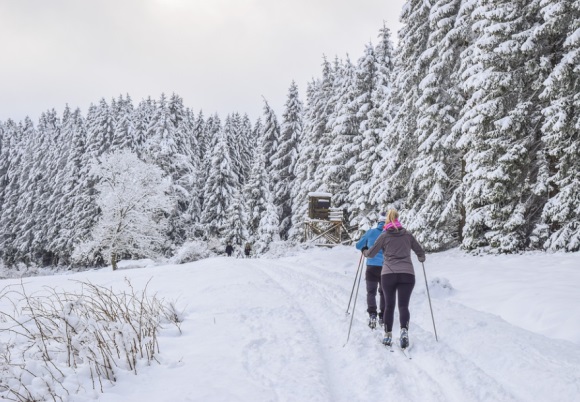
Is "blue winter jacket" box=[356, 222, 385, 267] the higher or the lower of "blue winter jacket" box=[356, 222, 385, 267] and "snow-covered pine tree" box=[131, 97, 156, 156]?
the lower

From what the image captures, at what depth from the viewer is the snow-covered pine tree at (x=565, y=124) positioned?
34.5 feet

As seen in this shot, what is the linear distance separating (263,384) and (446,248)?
1470cm

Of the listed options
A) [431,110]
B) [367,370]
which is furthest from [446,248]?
[367,370]

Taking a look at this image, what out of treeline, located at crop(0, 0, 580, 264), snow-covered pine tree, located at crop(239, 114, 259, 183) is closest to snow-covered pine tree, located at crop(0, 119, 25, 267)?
treeline, located at crop(0, 0, 580, 264)

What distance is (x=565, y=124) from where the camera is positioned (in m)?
10.6

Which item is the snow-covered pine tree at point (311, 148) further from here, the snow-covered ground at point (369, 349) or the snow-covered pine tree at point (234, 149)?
the snow-covered ground at point (369, 349)

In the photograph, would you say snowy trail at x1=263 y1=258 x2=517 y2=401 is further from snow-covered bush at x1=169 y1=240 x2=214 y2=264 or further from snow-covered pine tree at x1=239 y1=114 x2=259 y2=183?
snow-covered pine tree at x1=239 y1=114 x2=259 y2=183

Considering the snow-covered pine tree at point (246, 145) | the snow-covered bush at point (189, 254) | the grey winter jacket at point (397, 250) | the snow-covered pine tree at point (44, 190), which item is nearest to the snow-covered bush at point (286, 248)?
the snow-covered bush at point (189, 254)

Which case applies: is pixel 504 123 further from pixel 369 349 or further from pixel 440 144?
pixel 369 349

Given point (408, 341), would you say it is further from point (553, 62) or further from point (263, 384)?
point (553, 62)

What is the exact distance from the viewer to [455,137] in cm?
1484

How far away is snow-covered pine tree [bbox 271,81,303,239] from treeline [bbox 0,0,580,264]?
0.12m

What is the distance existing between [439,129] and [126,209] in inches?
994

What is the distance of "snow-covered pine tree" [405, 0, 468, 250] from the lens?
15680 millimetres
